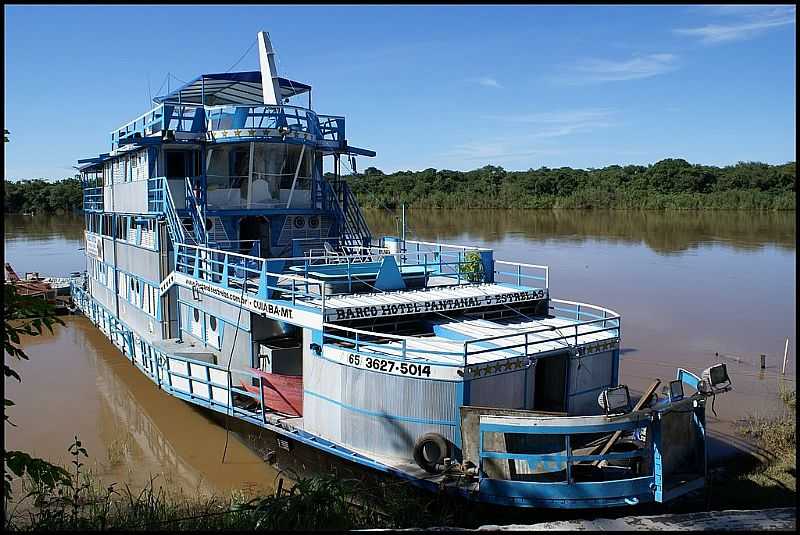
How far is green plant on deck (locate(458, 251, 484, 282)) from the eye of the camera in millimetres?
14172

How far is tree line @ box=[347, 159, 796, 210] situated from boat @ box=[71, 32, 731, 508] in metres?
52.0

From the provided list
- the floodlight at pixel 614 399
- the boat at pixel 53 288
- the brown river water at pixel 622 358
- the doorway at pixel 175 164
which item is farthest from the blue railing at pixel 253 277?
the boat at pixel 53 288

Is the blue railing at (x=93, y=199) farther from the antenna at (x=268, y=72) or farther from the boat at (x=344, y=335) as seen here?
the antenna at (x=268, y=72)

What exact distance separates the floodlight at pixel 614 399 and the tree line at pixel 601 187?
6060cm

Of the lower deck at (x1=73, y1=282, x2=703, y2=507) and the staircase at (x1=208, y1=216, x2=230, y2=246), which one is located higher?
the staircase at (x1=208, y1=216, x2=230, y2=246)

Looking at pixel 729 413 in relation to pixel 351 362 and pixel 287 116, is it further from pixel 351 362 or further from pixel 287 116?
pixel 287 116

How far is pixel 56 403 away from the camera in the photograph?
17.8 metres

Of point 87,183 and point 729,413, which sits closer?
point 729,413

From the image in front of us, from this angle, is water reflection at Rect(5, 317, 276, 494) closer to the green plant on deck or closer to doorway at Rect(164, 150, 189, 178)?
the green plant on deck

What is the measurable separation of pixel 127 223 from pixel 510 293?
12.9 meters

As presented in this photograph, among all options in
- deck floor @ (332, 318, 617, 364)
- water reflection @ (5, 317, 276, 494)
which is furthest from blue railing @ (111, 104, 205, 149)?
A: deck floor @ (332, 318, 617, 364)

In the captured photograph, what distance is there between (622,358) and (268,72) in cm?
1281

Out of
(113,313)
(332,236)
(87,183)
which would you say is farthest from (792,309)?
(87,183)

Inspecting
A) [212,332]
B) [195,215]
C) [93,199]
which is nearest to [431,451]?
[212,332]
